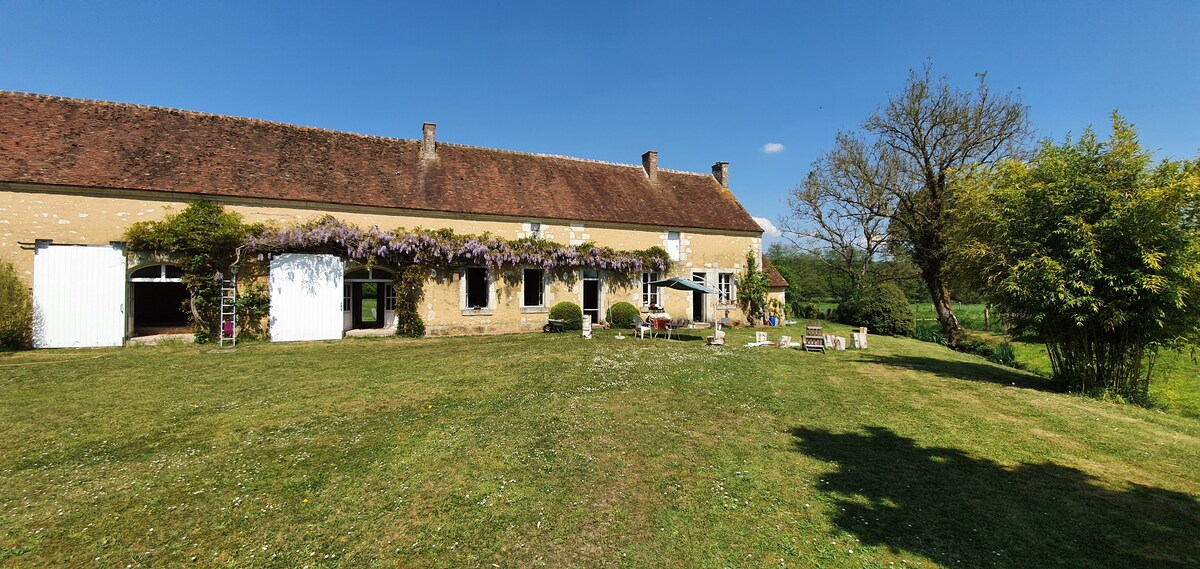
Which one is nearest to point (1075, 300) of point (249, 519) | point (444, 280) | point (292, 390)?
point (249, 519)

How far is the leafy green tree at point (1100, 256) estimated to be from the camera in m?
7.24

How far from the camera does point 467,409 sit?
6250mm

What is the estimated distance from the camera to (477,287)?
52.3ft

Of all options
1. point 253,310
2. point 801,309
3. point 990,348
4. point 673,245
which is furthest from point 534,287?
point 801,309

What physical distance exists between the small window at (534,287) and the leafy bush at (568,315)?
2.16ft

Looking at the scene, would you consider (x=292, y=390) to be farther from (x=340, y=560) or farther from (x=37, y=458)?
(x=340, y=560)

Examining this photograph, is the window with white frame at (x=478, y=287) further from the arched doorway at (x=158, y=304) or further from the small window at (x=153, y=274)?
the arched doorway at (x=158, y=304)

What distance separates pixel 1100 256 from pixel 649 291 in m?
12.0

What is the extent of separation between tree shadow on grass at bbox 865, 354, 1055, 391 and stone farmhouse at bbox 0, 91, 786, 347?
24.5ft

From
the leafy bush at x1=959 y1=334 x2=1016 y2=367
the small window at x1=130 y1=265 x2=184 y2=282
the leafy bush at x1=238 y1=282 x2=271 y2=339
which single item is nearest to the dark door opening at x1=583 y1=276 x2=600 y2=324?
the leafy bush at x1=238 y1=282 x2=271 y2=339

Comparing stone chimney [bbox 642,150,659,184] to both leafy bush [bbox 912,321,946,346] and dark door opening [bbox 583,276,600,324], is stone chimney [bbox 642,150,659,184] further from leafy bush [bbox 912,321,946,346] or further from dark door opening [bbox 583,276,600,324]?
leafy bush [bbox 912,321,946,346]

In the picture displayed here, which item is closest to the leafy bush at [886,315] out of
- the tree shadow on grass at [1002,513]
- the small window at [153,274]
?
the tree shadow on grass at [1002,513]

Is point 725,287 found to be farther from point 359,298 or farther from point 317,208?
point 317,208

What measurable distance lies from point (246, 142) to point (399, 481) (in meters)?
14.7
